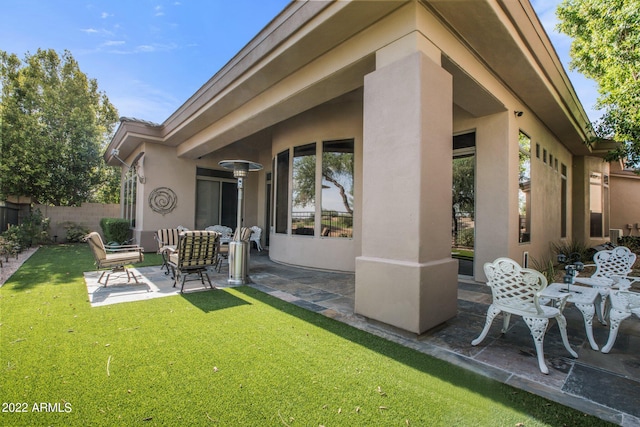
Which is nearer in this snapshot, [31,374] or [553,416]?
[553,416]

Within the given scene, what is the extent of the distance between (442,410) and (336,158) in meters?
5.49

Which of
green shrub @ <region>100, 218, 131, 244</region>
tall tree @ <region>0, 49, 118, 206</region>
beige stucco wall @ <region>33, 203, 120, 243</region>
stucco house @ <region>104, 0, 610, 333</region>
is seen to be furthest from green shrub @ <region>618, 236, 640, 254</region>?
tall tree @ <region>0, 49, 118, 206</region>

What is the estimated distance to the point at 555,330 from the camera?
3363 mm

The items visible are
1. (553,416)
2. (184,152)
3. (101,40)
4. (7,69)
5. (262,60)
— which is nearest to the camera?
(553,416)

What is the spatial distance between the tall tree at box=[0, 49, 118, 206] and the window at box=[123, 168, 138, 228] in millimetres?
3406

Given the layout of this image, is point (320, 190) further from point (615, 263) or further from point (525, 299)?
point (615, 263)

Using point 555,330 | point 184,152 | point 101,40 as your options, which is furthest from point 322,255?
point 101,40

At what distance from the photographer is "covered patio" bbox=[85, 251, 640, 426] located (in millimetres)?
2080

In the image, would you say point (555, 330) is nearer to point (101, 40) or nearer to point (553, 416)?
point (553, 416)

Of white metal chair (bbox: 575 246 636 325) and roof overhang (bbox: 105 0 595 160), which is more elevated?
roof overhang (bbox: 105 0 595 160)

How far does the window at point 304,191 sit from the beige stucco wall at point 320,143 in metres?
0.17

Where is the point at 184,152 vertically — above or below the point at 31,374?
above

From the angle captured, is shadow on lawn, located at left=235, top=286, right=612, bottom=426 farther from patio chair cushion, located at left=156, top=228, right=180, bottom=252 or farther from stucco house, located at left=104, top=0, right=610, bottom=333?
patio chair cushion, located at left=156, top=228, right=180, bottom=252

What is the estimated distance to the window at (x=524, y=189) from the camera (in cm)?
592
